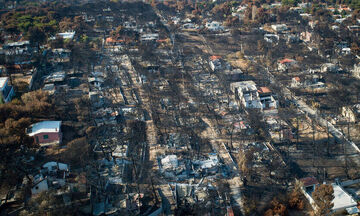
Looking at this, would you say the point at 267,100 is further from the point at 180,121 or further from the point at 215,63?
the point at 215,63

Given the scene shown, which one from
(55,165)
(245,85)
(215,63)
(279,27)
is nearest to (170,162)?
(55,165)

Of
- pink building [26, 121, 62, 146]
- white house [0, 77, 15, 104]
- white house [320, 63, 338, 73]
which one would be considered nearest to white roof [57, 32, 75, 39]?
white house [0, 77, 15, 104]

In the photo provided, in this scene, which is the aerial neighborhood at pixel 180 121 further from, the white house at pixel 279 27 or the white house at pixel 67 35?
the white house at pixel 67 35

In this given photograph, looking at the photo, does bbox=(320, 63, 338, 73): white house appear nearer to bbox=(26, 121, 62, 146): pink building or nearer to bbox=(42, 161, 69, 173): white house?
bbox=(26, 121, 62, 146): pink building

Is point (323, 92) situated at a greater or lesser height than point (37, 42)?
lesser

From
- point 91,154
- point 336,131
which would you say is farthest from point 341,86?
point 91,154

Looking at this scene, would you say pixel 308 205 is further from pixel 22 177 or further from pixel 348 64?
pixel 348 64

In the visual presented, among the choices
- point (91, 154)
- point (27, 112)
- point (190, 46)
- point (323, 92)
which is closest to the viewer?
point (91, 154)
